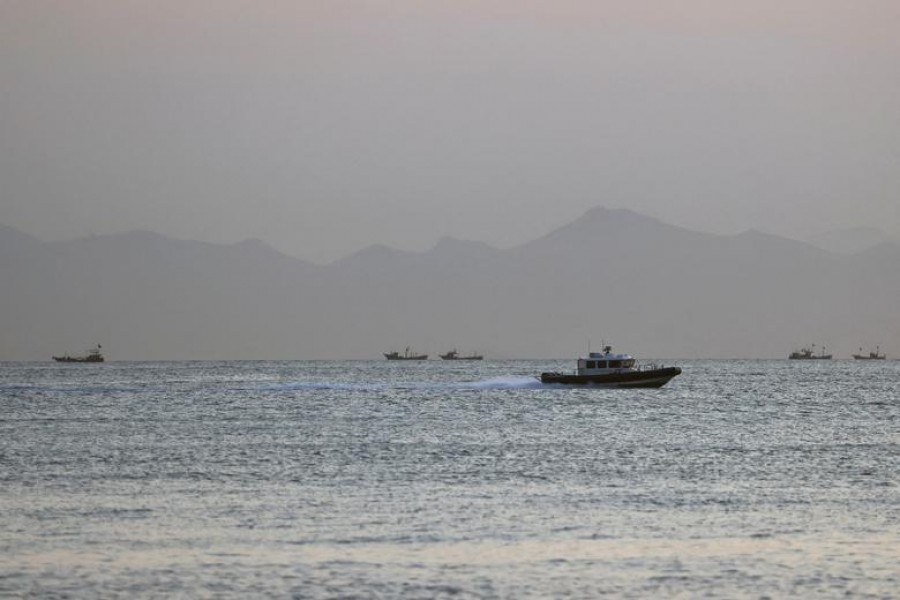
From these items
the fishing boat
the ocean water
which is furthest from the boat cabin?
the ocean water

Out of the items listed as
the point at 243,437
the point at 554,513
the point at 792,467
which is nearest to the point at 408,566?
the point at 554,513

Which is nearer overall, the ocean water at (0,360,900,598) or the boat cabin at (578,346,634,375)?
the ocean water at (0,360,900,598)

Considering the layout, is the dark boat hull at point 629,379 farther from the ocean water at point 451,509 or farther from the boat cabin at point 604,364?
the ocean water at point 451,509

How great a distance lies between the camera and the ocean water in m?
35.8

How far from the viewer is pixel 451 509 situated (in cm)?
4878

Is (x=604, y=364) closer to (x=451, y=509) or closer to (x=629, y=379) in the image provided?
(x=629, y=379)

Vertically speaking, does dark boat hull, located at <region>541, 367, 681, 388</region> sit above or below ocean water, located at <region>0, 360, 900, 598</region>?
above

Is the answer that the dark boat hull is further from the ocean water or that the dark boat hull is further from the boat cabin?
the ocean water

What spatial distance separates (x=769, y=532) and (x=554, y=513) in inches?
289

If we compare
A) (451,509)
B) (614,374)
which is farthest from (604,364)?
(451,509)

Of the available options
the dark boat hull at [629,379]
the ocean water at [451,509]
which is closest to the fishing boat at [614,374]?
the dark boat hull at [629,379]

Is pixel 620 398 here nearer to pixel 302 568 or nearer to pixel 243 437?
pixel 243 437

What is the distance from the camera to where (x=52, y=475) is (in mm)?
62031

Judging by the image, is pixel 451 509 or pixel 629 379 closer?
pixel 451 509
